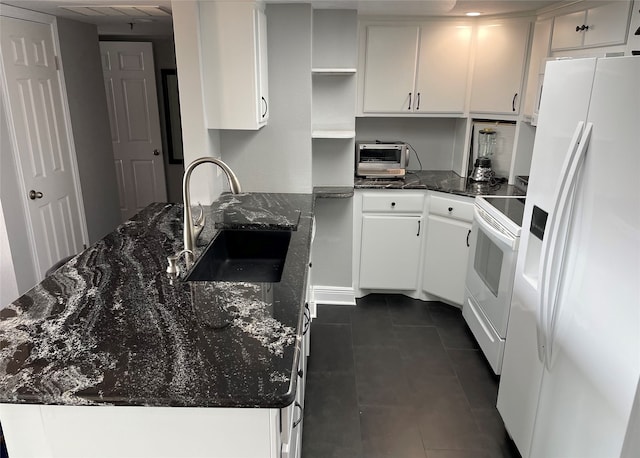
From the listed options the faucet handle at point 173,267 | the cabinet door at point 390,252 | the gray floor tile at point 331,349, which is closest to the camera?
the faucet handle at point 173,267

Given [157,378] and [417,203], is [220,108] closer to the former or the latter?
[417,203]

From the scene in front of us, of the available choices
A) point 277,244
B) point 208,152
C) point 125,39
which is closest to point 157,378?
point 277,244

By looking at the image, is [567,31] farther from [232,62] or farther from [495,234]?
[232,62]

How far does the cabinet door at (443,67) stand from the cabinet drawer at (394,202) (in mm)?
689

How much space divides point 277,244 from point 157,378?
52.4 inches

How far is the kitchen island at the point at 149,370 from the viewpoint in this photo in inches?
42.4

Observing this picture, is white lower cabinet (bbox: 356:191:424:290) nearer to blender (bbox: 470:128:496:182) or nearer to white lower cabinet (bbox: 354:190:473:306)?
white lower cabinet (bbox: 354:190:473:306)

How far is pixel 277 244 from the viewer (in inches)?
94.6

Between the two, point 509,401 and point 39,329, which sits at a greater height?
point 39,329

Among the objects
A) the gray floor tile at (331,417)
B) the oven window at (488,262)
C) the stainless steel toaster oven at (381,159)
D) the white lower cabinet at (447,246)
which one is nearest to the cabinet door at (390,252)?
the white lower cabinet at (447,246)

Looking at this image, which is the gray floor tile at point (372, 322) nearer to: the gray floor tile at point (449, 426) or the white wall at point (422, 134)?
the gray floor tile at point (449, 426)

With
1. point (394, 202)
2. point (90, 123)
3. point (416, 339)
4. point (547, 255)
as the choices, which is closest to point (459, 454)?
point (416, 339)

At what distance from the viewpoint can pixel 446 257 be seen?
335cm

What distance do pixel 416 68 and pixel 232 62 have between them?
4.99 ft
